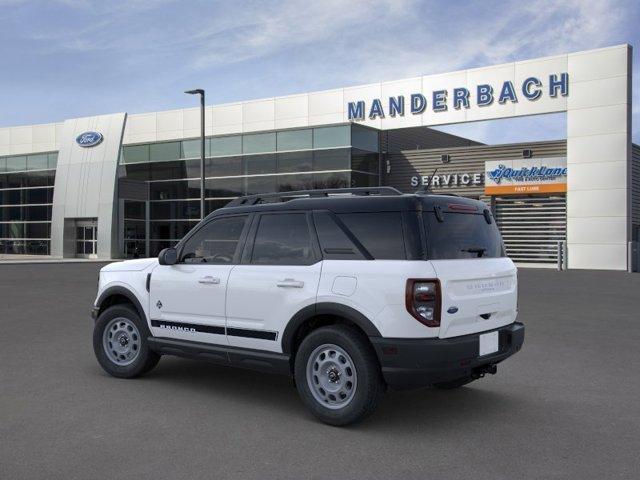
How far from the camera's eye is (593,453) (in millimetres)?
4348

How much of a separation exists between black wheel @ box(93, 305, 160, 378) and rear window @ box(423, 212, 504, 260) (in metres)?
3.17

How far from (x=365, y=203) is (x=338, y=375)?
1.39 m

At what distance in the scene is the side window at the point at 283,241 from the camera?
17.7 ft

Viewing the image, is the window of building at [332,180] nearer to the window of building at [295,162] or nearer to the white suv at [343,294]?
the window of building at [295,162]

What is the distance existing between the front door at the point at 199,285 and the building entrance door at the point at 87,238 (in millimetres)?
32832

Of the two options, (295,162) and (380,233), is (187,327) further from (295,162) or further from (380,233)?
(295,162)

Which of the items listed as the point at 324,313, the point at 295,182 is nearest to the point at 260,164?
the point at 295,182

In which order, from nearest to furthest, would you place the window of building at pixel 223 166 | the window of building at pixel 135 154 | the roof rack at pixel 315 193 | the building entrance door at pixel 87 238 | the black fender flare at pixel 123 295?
the roof rack at pixel 315 193
the black fender flare at pixel 123 295
the window of building at pixel 223 166
the window of building at pixel 135 154
the building entrance door at pixel 87 238

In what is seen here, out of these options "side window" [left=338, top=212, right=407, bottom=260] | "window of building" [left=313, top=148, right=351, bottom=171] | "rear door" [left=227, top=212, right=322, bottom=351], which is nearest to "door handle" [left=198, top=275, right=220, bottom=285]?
"rear door" [left=227, top=212, right=322, bottom=351]

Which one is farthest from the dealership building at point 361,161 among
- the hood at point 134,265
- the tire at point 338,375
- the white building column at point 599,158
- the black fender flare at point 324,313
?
the tire at point 338,375

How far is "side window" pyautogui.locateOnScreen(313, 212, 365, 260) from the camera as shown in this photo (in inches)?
199

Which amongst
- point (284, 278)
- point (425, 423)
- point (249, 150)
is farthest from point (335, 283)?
point (249, 150)

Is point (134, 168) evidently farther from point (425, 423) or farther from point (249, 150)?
point (425, 423)

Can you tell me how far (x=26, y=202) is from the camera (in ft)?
132
